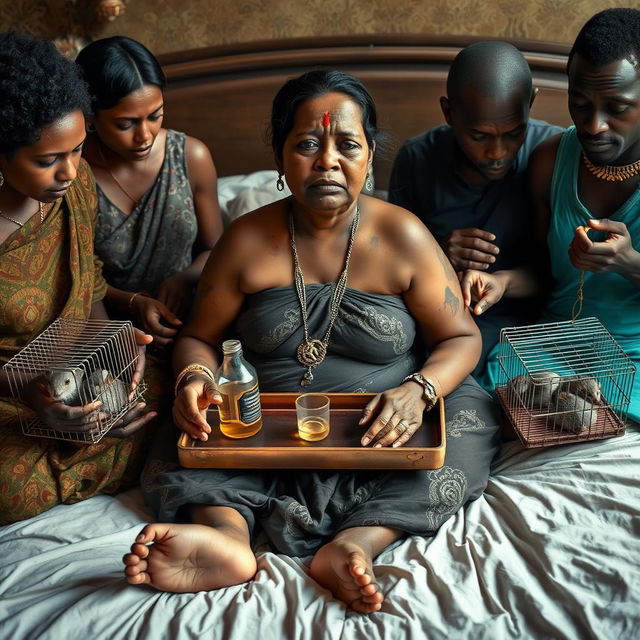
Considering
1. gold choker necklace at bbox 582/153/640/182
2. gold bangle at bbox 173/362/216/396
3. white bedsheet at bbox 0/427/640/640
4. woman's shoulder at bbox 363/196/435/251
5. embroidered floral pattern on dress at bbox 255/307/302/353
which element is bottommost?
white bedsheet at bbox 0/427/640/640

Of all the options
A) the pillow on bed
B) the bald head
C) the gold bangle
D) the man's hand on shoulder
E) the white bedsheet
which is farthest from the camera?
the pillow on bed

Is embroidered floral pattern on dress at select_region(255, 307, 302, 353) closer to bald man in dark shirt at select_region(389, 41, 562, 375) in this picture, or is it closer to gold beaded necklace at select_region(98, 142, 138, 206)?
bald man in dark shirt at select_region(389, 41, 562, 375)

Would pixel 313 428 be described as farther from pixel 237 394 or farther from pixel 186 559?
pixel 186 559

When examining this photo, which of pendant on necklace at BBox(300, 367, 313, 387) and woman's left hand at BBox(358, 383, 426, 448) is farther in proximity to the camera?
pendant on necklace at BBox(300, 367, 313, 387)

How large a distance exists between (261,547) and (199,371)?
448 mm

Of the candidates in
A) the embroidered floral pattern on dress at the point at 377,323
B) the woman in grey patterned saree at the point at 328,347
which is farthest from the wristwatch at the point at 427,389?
the embroidered floral pattern on dress at the point at 377,323

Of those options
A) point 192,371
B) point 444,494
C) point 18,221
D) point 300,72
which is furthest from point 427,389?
point 300,72

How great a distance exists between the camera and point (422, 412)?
1.80m

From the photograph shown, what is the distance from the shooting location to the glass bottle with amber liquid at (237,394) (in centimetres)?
174

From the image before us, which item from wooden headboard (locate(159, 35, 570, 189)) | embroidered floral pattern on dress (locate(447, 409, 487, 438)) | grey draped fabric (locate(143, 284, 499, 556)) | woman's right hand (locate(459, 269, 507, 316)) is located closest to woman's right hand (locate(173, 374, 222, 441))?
grey draped fabric (locate(143, 284, 499, 556))

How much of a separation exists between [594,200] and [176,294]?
1.20m

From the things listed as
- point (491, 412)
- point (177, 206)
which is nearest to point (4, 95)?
point (177, 206)

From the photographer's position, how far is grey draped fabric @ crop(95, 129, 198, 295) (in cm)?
235

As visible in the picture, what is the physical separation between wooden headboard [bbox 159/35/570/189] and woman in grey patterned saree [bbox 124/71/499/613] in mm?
942
